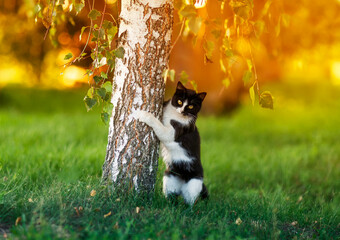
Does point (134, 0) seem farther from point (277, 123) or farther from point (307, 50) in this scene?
point (307, 50)

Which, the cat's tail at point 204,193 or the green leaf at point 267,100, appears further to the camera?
the cat's tail at point 204,193

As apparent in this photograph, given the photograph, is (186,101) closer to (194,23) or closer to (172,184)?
(172,184)

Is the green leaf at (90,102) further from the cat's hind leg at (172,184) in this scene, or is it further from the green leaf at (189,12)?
the cat's hind leg at (172,184)

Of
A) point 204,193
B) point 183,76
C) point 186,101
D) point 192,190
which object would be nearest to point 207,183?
point 204,193

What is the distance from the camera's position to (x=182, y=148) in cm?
351

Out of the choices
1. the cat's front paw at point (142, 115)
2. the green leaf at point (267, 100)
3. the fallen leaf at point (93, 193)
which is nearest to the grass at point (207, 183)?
the fallen leaf at point (93, 193)

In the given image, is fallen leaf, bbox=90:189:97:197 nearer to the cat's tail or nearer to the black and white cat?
the black and white cat

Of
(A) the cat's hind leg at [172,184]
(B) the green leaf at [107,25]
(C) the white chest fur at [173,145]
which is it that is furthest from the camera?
(A) the cat's hind leg at [172,184]

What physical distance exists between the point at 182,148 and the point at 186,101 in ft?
1.40

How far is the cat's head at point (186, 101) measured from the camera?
3591 mm

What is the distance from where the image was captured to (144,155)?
3.24 metres

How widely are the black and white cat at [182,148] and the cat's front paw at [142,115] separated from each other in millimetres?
266

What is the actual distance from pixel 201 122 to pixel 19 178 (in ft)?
17.8

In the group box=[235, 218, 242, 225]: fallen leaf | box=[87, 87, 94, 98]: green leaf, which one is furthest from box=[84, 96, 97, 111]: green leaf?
box=[235, 218, 242, 225]: fallen leaf
